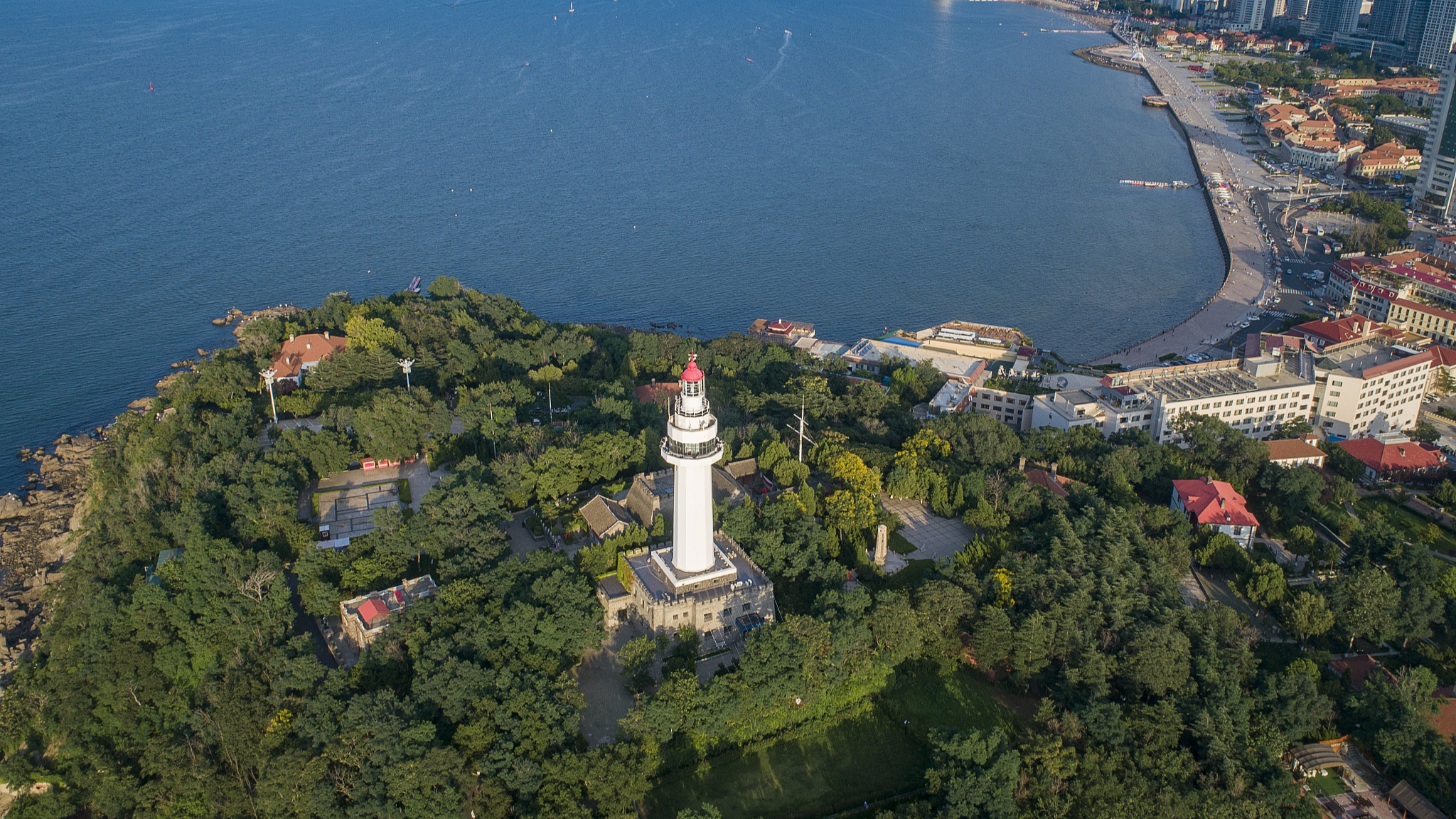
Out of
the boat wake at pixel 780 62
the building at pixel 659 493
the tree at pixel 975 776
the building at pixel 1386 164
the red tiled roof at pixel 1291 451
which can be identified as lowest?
the red tiled roof at pixel 1291 451

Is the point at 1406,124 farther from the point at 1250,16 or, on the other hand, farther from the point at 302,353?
the point at 302,353

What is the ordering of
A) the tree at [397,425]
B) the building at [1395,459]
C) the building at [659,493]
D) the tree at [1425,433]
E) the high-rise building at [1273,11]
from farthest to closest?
the high-rise building at [1273,11], the tree at [1425,433], the building at [1395,459], the tree at [397,425], the building at [659,493]

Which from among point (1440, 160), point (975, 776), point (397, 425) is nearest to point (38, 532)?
point (397, 425)

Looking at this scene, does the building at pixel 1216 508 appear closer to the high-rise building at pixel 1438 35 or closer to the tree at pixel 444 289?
the tree at pixel 444 289

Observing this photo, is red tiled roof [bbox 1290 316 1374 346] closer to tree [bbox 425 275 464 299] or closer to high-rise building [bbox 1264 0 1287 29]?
tree [bbox 425 275 464 299]

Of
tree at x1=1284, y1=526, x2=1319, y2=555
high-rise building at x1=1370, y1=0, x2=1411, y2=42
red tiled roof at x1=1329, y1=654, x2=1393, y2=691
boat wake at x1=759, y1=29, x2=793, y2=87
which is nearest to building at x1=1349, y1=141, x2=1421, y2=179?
boat wake at x1=759, y1=29, x2=793, y2=87

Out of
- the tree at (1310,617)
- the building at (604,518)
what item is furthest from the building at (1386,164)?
the building at (604,518)
